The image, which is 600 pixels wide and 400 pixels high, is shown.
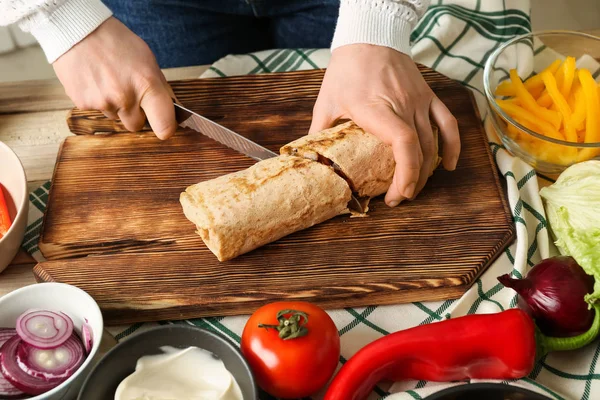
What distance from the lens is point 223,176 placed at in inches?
92.0

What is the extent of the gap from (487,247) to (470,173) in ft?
1.18

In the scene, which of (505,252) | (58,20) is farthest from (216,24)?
(505,252)

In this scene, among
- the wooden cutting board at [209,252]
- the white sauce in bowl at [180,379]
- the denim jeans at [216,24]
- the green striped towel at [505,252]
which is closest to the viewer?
the white sauce in bowl at [180,379]

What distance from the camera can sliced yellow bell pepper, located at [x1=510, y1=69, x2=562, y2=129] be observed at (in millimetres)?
2467

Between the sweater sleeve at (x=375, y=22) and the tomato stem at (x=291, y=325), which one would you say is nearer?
the tomato stem at (x=291, y=325)

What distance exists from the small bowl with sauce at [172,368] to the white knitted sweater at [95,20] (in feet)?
3.89

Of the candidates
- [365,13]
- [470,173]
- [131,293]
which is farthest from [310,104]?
[131,293]

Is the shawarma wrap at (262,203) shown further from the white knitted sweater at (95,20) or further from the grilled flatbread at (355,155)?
the white knitted sweater at (95,20)

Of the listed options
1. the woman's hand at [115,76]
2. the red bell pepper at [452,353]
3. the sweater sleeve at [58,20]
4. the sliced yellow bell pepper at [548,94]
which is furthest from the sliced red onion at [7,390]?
the sliced yellow bell pepper at [548,94]

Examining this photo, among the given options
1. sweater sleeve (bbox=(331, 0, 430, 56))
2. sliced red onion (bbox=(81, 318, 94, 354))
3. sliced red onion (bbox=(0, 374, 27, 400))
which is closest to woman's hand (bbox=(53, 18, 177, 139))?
sweater sleeve (bbox=(331, 0, 430, 56))

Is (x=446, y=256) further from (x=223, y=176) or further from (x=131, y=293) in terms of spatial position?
(x=131, y=293)

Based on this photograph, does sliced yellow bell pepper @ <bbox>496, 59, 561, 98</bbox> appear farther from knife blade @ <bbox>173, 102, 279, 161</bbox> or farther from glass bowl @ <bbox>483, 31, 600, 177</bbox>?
knife blade @ <bbox>173, 102, 279, 161</bbox>

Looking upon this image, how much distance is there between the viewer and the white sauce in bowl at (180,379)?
1.71 metres

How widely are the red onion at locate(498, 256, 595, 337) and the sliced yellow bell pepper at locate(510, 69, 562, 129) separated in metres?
0.68
